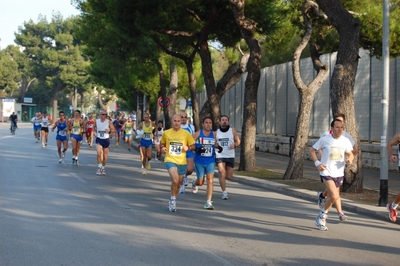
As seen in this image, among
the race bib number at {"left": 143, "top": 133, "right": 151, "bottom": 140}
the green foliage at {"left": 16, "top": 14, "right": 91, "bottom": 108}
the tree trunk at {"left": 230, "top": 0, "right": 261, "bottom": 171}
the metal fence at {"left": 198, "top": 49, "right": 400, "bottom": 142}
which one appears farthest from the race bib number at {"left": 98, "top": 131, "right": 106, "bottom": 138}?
the green foliage at {"left": 16, "top": 14, "right": 91, "bottom": 108}

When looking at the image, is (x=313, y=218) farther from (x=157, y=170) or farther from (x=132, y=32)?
(x=132, y=32)

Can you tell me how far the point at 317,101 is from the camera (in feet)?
87.1

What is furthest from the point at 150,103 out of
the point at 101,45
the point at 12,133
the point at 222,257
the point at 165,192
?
the point at 222,257

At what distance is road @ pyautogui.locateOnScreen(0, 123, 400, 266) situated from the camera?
7.75 metres

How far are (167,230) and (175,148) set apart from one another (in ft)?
7.84

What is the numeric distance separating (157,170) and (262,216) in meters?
9.85

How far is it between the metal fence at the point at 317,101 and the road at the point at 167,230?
7.62 m

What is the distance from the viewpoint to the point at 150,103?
5347cm

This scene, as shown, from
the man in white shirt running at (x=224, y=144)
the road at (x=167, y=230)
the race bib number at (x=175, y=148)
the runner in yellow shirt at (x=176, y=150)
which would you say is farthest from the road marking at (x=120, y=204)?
the man in white shirt running at (x=224, y=144)

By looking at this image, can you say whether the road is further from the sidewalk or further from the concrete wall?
the concrete wall

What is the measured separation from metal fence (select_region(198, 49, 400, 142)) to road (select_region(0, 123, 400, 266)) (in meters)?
7.62

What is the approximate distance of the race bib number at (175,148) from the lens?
11.6 meters

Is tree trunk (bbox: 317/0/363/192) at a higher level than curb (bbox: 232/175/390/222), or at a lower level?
higher

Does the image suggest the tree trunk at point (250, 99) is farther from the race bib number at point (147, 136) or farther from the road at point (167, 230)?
the road at point (167, 230)
